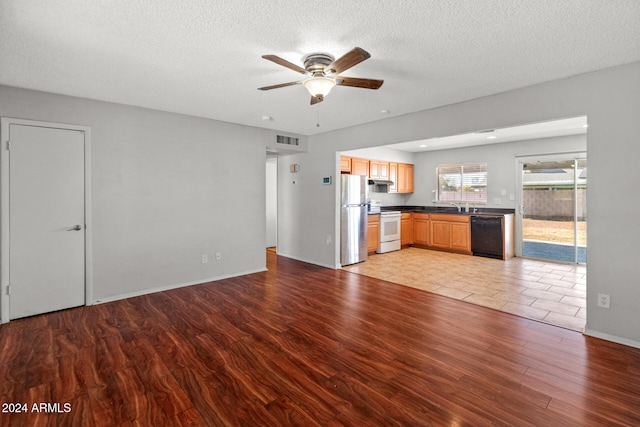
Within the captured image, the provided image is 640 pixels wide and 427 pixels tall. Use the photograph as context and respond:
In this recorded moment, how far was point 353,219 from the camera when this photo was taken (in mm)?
5883

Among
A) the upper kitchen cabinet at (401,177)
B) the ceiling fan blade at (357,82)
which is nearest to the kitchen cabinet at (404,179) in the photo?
the upper kitchen cabinet at (401,177)

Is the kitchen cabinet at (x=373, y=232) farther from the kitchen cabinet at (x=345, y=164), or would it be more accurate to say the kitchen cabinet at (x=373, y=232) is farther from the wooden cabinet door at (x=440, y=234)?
the wooden cabinet door at (x=440, y=234)

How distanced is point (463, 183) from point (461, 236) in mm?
1456

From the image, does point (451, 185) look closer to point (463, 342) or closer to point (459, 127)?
point (459, 127)

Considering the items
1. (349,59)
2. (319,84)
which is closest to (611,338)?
(349,59)

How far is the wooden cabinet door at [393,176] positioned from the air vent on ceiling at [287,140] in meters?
2.71

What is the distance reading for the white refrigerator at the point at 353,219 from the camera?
18.8 ft

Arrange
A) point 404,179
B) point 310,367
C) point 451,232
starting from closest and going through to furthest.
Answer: point 310,367 → point 451,232 → point 404,179

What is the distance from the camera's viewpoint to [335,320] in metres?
3.29

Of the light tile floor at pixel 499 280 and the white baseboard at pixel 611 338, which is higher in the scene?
the light tile floor at pixel 499 280

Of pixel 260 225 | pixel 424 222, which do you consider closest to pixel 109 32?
pixel 260 225

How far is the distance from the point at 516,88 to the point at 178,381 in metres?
4.27

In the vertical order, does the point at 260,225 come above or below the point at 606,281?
above

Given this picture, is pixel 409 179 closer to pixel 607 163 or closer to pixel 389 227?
pixel 389 227
